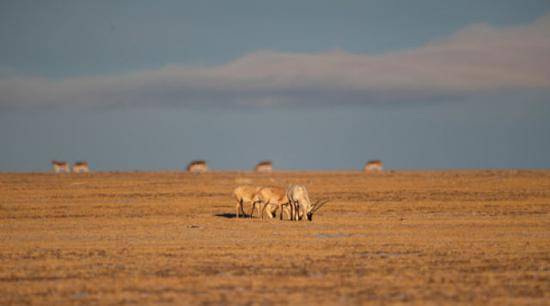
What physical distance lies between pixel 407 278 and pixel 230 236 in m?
9.96

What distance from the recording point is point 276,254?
18.9 m

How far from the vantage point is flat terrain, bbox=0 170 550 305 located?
1351cm

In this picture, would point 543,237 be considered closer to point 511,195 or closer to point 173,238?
point 173,238

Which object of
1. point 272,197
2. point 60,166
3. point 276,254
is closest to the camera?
point 276,254

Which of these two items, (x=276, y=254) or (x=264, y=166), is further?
(x=264, y=166)

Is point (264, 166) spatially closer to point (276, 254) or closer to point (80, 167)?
point (80, 167)

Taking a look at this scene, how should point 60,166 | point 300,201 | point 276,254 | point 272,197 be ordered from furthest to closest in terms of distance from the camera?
point 60,166 → point 272,197 → point 300,201 → point 276,254

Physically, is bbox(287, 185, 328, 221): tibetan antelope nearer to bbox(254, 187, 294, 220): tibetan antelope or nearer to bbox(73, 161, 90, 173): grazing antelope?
bbox(254, 187, 294, 220): tibetan antelope

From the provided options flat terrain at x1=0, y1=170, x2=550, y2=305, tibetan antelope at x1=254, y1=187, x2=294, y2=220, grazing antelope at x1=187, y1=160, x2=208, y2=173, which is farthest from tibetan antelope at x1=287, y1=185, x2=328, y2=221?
grazing antelope at x1=187, y1=160, x2=208, y2=173

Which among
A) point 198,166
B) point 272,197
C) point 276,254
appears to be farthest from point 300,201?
point 198,166

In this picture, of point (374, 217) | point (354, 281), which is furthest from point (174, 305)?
point (374, 217)

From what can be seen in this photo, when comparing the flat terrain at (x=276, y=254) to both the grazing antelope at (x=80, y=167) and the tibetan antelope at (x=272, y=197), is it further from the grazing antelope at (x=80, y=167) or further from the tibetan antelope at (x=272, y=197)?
the grazing antelope at (x=80, y=167)

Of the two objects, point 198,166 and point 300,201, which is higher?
point 198,166

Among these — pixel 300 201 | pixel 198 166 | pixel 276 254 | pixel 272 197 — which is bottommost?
pixel 276 254
